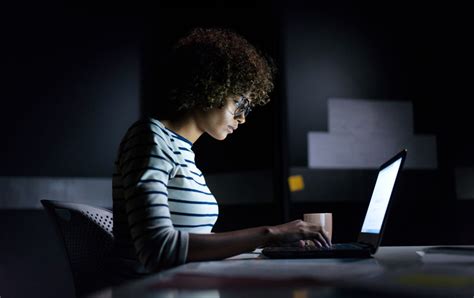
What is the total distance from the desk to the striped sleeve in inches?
2.9

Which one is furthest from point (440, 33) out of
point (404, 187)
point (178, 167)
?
point (178, 167)

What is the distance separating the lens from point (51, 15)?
378 centimetres

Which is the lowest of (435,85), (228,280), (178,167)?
(228,280)

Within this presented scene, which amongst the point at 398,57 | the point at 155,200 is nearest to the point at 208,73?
the point at 155,200

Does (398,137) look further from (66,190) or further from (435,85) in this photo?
(66,190)

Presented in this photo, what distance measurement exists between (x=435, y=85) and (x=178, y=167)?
284 cm

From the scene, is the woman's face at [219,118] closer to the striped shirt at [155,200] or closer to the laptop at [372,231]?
the striped shirt at [155,200]

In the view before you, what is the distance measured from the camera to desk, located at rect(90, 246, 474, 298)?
84cm

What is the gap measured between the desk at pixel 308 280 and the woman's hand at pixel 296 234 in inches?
2.8

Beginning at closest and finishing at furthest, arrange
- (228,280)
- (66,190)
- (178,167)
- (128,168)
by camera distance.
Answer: (228,280) → (128,168) → (178,167) → (66,190)

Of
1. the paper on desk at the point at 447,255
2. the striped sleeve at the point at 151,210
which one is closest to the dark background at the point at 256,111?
the paper on desk at the point at 447,255

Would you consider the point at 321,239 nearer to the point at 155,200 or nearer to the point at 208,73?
the point at 155,200

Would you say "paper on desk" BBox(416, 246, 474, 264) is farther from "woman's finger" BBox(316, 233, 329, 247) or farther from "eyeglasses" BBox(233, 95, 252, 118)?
"eyeglasses" BBox(233, 95, 252, 118)

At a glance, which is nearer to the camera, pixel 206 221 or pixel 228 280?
pixel 228 280
